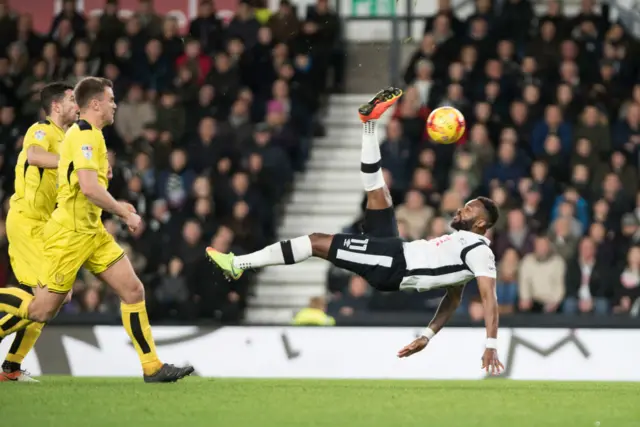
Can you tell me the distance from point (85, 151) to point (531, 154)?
24.0 ft

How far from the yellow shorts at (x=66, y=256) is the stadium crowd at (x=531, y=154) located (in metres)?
5.01

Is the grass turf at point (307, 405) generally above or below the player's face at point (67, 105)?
below

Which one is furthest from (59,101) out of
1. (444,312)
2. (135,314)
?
(444,312)

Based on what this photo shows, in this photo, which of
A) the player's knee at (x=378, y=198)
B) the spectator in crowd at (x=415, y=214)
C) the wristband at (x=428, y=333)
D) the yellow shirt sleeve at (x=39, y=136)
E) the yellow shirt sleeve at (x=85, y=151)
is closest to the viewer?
the yellow shirt sleeve at (x=85, y=151)

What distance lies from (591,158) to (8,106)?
7136 mm

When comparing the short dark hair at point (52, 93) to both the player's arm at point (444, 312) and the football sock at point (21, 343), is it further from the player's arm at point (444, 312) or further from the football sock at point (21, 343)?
the player's arm at point (444, 312)

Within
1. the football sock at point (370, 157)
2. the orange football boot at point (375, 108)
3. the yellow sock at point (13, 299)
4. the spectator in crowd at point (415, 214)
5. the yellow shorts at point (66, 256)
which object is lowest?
the spectator in crowd at point (415, 214)

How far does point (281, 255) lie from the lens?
995 centimetres

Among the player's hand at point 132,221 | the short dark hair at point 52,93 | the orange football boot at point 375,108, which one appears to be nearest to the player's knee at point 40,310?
the player's hand at point 132,221

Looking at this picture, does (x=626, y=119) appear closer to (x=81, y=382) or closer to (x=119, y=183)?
(x=119, y=183)

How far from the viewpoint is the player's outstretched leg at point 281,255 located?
32.6 feet

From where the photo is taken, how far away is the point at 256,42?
55.7 feet

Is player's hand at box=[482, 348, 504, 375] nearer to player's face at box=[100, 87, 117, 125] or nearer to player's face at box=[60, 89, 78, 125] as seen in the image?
player's face at box=[100, 87, 117, 125]

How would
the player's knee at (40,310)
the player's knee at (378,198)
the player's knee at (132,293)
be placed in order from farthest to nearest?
1. the player's knee at (378,198)
2. the player's knee at (132,293)
3. the player's knee at (40,310)
